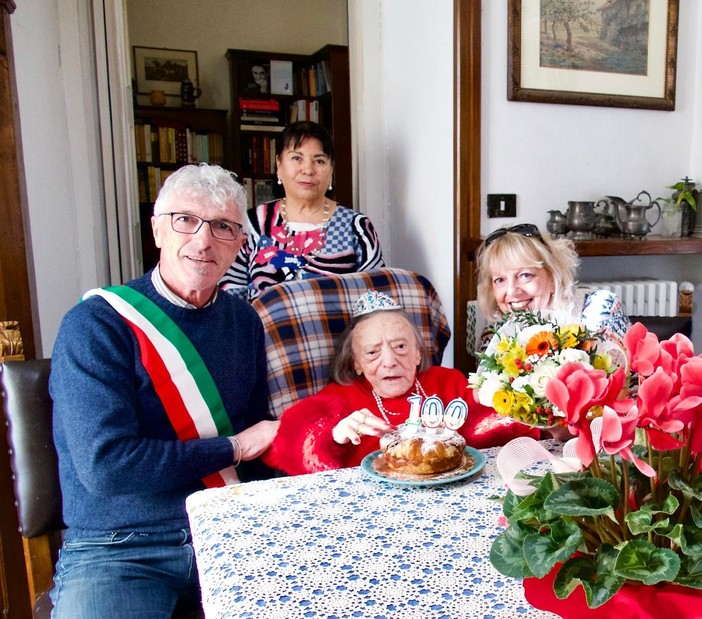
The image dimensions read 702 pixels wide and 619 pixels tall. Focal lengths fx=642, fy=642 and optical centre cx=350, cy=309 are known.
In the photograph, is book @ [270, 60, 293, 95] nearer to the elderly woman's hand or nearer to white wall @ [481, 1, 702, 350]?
white wall @ [481, 1, 702, 350]

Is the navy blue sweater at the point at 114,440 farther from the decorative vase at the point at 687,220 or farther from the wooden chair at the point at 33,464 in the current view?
the decorative vase at the point at 687,220

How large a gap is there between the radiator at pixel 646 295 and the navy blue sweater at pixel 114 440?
225cm

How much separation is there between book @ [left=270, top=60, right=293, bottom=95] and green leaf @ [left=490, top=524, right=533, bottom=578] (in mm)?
4705

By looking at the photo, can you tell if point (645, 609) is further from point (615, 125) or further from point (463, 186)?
point (615, 125)

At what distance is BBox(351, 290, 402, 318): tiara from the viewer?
175 centimetres

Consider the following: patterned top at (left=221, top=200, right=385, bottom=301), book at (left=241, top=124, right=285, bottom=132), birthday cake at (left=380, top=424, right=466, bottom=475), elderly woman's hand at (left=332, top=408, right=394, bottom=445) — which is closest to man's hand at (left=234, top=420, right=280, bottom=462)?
elderly woman's hand at (left=332, top=408, right=394, bottom=445)

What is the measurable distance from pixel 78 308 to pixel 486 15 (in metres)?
2.17

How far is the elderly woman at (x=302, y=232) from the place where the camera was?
8.20 ft

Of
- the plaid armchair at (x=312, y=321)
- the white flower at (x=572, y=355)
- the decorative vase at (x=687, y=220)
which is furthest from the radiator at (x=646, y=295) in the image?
the white flower at (x=572, y=355)

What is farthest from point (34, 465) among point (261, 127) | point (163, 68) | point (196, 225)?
point (163, 68)

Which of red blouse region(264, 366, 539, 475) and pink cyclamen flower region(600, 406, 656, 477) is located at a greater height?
pink cyclamen flower region(600, 406, 656, 477)

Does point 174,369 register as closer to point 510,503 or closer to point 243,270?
point 510,503

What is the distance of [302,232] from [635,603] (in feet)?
6.85

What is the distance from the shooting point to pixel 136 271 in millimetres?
3135
